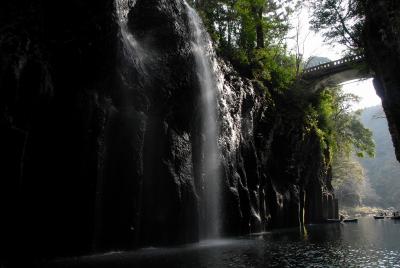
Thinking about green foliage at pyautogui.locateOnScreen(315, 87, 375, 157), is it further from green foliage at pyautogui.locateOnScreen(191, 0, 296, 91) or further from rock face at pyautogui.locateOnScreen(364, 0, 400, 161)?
rock face at pyautogui.locateOnScreen(364, 0, 400, 161)

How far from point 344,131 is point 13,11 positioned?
137ft

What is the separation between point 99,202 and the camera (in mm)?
14195

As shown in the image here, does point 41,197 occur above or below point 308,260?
above

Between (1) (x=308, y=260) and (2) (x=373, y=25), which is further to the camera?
(2) (x=373, y=25)

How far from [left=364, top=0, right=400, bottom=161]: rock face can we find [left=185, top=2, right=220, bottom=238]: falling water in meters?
8.88

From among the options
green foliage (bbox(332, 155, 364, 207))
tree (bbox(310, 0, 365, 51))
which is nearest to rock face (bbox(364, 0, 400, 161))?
tree (bbox(310, 0, 365, 51))

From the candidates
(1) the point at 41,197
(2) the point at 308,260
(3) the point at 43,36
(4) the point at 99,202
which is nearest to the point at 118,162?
(4) the point at 99,202

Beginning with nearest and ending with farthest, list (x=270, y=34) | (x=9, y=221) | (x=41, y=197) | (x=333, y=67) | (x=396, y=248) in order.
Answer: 1. (x=9, y=221)
2. (x=41, y=197)
3. (x=396, y=248)
4. (x=270, y=34)
5. (x=333, y=67)

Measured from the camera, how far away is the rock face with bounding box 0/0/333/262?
12.6 meters

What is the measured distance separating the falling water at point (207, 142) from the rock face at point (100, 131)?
2.02 feet

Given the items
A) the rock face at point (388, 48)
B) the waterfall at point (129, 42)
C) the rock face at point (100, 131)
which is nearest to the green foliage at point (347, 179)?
the rock face at point (388, 48)

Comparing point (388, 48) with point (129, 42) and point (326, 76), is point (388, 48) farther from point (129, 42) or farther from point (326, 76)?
point (326, 76)

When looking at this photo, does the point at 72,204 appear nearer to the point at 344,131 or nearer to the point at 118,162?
the point at 118,162

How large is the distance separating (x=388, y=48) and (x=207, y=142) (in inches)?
403
